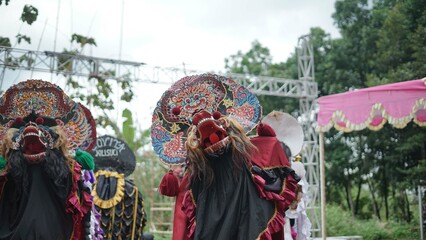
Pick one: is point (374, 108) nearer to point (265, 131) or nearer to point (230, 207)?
point (265, 131)

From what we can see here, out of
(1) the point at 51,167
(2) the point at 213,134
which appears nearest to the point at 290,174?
(2) the point at 213,134

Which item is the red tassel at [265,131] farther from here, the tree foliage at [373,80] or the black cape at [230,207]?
the tree foliage at [373,80]

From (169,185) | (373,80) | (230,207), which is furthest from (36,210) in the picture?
(373,80)

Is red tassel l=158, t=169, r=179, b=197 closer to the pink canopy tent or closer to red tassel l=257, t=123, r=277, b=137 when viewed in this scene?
red tassel l=257, t=123, r=277, b=137

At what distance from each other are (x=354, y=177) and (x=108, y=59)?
10.7m

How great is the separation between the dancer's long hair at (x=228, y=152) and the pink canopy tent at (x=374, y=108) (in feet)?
13.9

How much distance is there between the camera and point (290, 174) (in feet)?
14.1

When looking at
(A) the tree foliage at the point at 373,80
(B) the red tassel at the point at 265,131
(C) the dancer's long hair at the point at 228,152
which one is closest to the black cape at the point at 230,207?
(C) the dancer's long hair at the point at 228,152

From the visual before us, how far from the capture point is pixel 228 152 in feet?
13.6

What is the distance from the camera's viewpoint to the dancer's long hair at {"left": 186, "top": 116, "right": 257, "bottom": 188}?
13.4ft

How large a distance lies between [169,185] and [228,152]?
2.08 ft

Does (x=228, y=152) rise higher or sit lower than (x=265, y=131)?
lower

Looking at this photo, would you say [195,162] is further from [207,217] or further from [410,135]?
[410,135]

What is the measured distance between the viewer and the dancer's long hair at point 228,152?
4090 mm
